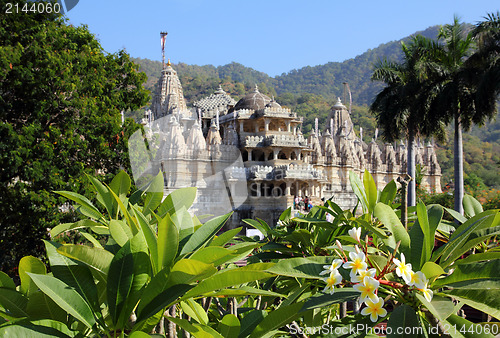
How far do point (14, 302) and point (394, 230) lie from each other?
1.95 m

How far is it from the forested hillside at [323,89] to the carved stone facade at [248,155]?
6948 mm

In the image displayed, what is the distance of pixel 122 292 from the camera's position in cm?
195

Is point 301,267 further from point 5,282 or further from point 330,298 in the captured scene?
point 5,282

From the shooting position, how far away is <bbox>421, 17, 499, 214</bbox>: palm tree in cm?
1714

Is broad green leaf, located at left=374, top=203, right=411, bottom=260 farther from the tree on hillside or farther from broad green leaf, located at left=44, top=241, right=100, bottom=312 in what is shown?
the tree on hillside

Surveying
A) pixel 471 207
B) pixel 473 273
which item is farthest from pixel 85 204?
pixel 471 207

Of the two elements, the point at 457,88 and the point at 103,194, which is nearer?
the point at 103,194

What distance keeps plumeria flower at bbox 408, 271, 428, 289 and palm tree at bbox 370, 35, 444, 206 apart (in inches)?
721

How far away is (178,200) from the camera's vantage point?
3.11 metres

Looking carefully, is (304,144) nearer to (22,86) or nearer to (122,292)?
(22,86)

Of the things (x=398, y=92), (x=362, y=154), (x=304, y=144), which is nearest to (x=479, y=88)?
(x=398, y=92)

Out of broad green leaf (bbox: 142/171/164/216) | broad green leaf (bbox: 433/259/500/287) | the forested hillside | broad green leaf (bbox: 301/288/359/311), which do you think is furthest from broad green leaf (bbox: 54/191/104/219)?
the forested hillside

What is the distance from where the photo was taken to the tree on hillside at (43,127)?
37.1 feet

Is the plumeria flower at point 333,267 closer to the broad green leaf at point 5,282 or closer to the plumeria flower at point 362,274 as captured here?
the plumeria flower at point 362,274
